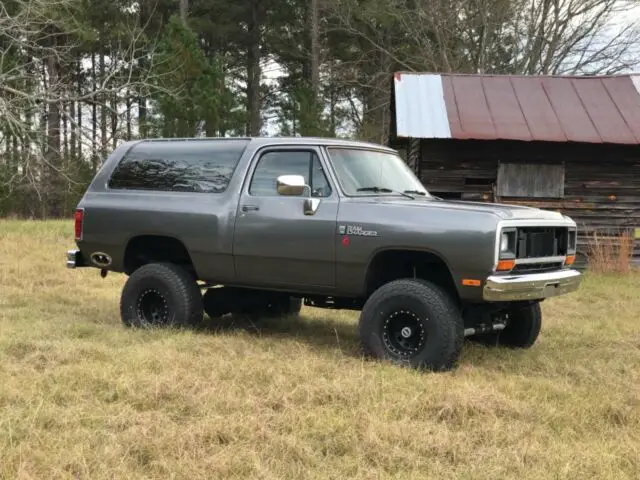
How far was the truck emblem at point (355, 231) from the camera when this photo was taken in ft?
18.3

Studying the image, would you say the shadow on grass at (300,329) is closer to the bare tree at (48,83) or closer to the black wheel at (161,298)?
the black wheel at (161,298)

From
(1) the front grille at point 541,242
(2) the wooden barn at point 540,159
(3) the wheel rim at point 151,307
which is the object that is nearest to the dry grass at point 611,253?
(2) the wooden barn at point 540,159

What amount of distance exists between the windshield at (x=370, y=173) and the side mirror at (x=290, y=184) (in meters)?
0.42

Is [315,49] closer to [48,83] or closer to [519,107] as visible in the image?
[48,83]

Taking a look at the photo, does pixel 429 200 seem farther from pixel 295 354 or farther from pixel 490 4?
pixel 490 4

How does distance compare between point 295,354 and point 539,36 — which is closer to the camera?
point 295,354

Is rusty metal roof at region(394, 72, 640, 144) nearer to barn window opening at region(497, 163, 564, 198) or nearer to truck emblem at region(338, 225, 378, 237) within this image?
barn window opening at region(497, 163, 564, 198)

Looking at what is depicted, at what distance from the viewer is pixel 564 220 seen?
19.4 ft

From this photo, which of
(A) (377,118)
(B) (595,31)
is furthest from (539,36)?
(A) (377,118)

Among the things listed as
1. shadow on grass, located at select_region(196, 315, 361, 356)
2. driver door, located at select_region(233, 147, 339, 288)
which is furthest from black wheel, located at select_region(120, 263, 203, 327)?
driver door, located at select_region(233, 147, 339, 288)

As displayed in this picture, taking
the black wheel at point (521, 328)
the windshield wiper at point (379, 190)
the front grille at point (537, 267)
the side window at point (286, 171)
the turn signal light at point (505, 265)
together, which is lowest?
the black wheel at point (521, 328)

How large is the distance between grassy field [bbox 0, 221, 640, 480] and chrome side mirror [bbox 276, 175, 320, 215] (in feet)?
4.19

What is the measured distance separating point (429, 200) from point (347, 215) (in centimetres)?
86

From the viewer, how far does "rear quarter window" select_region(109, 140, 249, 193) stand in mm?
6605
